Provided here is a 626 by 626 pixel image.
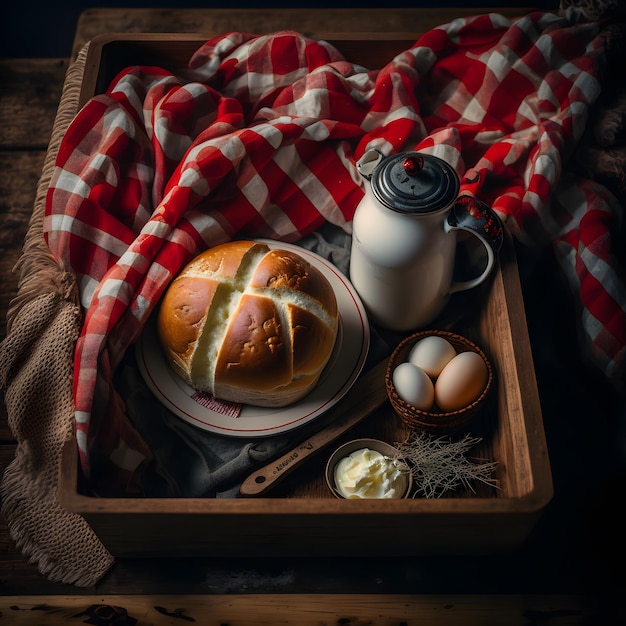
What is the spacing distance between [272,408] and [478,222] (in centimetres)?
36

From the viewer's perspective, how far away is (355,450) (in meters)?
0.96

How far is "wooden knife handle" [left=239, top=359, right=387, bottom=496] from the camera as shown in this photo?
0.92 metres

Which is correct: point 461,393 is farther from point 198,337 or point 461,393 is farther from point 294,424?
point 198,337

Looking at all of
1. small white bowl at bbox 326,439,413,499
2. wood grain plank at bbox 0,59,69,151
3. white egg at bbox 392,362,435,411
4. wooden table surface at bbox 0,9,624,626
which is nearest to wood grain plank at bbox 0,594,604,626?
wooden table surface at bbox 0,9,624,626

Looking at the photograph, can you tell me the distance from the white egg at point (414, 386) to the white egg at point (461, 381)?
16 millimetres

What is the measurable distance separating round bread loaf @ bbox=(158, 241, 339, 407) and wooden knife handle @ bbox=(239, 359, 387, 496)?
56mm

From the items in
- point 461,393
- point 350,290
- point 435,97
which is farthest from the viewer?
point 435,97

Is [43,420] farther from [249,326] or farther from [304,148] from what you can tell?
[304,148]

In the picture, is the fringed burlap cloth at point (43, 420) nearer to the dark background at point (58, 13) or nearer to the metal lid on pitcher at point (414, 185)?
the metal lid on pitcher at point (414, 185)

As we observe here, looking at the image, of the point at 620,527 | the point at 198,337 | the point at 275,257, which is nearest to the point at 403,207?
the point at 275,257

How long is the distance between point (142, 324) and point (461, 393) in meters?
0.42

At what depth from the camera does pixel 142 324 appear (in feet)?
3.17

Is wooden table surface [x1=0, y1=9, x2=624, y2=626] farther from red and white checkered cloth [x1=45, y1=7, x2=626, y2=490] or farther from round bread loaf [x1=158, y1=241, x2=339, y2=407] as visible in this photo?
round bread loaf [x1=158, y1=241, x2=339, y2=407]

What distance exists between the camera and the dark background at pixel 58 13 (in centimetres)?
159
